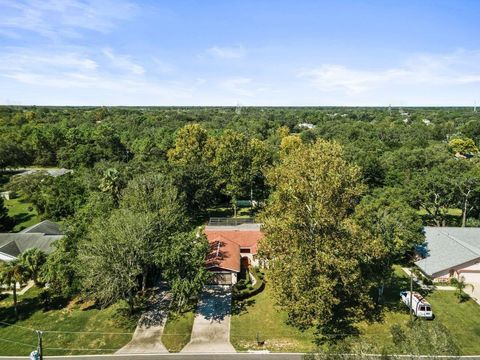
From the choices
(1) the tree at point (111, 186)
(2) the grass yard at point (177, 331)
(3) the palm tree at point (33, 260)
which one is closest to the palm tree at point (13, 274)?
(3) the palm tree at point (33, 260)

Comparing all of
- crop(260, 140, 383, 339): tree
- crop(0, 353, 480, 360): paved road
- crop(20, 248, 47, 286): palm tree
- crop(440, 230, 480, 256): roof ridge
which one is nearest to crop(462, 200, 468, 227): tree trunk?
crop(440, 230, 480, 256): roof ridge

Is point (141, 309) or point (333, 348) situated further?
point (141, 309)

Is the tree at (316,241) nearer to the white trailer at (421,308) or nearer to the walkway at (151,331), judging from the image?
the white trailer at (421,308)

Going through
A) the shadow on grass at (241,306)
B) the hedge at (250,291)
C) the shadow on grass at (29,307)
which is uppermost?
the hedge at (250,291)

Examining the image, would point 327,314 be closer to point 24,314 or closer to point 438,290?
point 438,290

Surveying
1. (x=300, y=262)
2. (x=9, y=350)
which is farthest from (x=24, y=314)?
(x=300, y=262)

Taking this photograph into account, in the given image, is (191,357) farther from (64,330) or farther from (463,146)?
(463,146)
